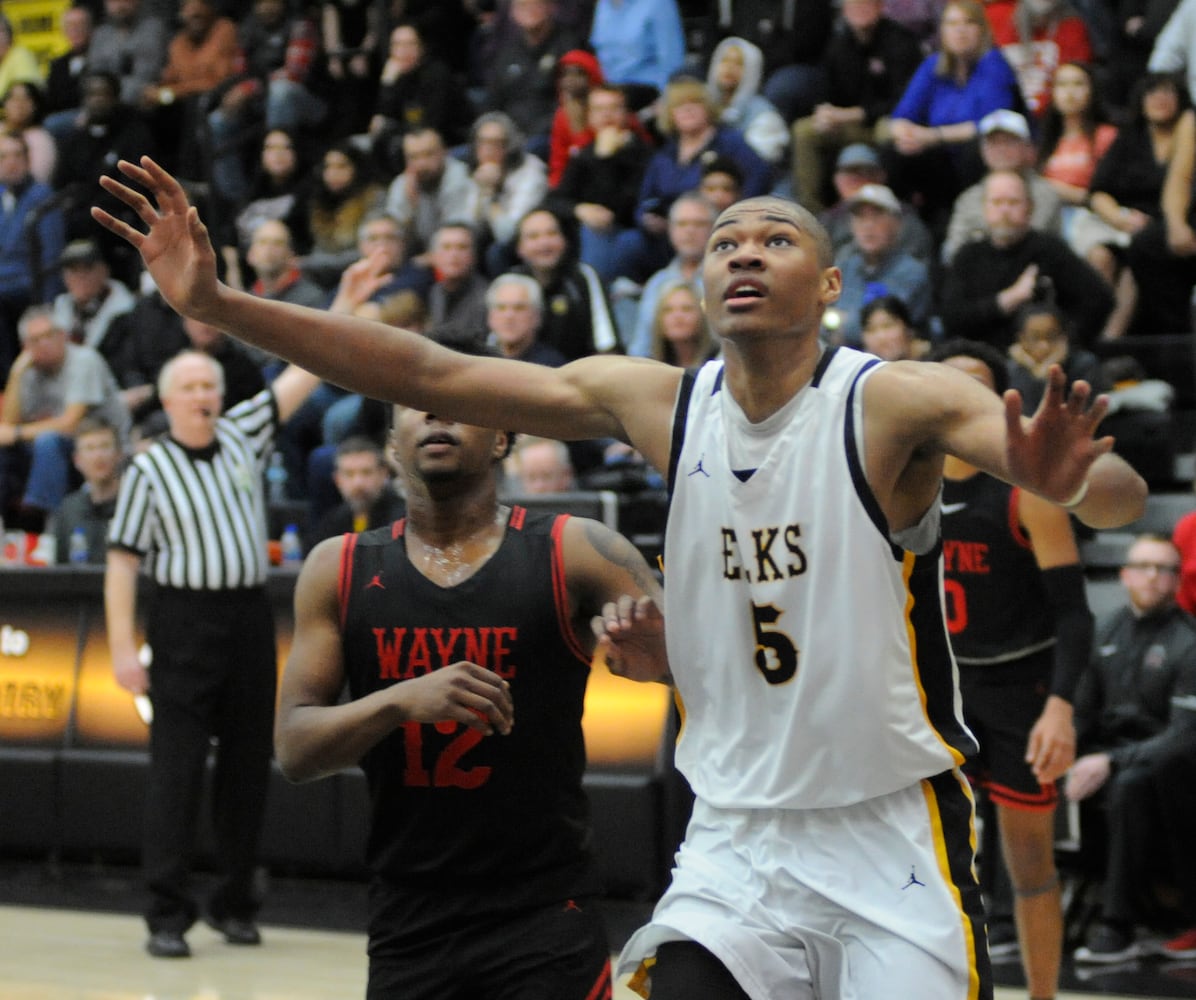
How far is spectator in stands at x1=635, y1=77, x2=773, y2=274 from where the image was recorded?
10297 millimetres

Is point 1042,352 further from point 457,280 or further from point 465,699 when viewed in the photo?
point 465,699

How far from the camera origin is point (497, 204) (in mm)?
11195

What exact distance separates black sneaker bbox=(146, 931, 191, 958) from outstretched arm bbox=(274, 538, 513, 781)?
3.62 meters

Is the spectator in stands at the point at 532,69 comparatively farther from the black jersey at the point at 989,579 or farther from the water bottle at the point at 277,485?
the black jersey at the point at 989,579

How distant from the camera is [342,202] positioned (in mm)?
12289

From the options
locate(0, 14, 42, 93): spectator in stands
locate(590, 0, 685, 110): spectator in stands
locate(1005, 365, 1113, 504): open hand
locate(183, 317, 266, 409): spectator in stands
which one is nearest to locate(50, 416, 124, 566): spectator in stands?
locate(183, 317, 266, 409): spectator in stands

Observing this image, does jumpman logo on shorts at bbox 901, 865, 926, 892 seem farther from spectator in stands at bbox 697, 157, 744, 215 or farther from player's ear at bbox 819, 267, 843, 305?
spectator in stands at bbox 697, 157, 744, 215

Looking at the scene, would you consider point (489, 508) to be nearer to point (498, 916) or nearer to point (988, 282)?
point (498, 916)

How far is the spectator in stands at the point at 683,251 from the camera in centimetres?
935

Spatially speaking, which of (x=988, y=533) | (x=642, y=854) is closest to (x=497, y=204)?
(x=642, y=854)

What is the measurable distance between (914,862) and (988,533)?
115 inches

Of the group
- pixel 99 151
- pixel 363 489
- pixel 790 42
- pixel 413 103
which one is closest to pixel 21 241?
pixel 99 151

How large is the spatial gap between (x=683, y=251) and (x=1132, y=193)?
2.18 m

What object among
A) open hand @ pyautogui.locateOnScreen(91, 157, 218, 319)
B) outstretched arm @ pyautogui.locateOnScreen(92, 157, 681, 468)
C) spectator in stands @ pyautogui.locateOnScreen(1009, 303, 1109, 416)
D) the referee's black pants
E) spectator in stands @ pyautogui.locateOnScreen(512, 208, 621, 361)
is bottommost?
the referee's black pants
